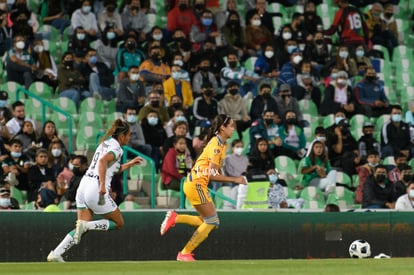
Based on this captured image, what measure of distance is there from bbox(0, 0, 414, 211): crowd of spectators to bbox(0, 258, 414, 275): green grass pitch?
16.9 ft

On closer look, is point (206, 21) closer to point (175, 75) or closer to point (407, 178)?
point (175, 75)

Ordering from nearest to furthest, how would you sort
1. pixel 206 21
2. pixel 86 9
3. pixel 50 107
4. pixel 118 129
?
1. pixel 118 129
2. pixel 50 107
3. pixel 86 9
4. pixel 206 21

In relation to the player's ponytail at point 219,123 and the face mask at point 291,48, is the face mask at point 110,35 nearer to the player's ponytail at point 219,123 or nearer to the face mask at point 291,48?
the face mask at point 291,48

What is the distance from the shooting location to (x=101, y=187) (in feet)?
53.2

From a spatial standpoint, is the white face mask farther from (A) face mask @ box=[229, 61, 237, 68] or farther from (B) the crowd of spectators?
(A) face mask @ box=[229, 61, 237, 68]

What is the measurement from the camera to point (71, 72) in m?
24.1

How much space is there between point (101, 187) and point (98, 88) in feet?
26.8

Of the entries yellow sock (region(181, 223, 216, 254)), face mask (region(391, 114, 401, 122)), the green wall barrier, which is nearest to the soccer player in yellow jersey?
yellow sock (region(181, 223, 216, 254))

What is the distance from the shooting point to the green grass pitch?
46.8 feet

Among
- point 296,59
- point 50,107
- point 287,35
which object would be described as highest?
point 287,35

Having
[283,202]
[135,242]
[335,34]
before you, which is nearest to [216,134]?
[135,242]

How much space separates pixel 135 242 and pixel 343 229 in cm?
327

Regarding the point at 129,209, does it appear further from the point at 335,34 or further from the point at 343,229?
the point at 335,34

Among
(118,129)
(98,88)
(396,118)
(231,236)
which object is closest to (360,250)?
(231,236)
